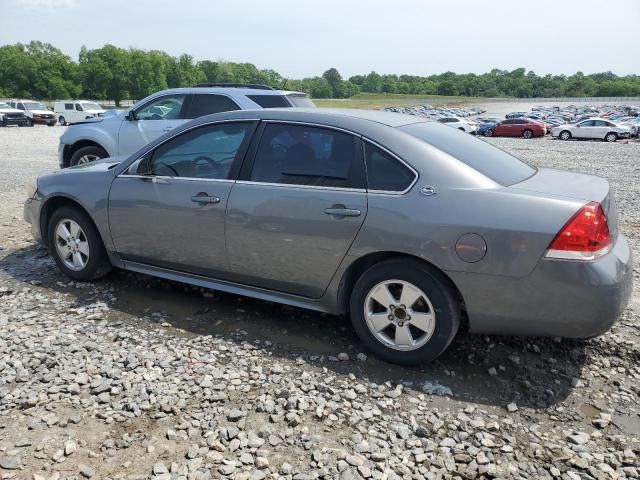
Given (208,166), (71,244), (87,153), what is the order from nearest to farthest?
(208,166), (71,244), (87,153)

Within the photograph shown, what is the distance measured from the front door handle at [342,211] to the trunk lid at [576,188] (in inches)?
38.5

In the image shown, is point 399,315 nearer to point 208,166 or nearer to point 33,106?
point 208,166

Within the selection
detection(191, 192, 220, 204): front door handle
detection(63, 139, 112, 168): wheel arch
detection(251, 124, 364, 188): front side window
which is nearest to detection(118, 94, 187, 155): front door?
detection(63, 139, 112, 168): wheel arch

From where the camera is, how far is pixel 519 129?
37500 mm

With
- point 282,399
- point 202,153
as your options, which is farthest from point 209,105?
point 282,399

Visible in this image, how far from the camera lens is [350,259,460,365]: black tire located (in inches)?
130

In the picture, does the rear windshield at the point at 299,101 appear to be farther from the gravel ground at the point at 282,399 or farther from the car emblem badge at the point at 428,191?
the car emblem badge at the point at 428,191

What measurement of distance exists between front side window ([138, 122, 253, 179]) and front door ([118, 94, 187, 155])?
163 inches

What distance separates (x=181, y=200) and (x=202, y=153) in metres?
0.41

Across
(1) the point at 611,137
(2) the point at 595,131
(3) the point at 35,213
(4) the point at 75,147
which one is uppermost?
(4) the point at 75,147

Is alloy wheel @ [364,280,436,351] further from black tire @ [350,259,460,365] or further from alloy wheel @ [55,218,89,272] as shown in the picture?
alloy wheel @ [55,218,89,272]

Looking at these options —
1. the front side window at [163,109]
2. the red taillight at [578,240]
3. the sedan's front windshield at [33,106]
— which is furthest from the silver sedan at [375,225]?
the sedan's front windshield at [33,106]

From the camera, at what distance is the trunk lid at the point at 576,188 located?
3281 millimetres

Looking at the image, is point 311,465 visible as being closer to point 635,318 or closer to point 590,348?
point 590,348
